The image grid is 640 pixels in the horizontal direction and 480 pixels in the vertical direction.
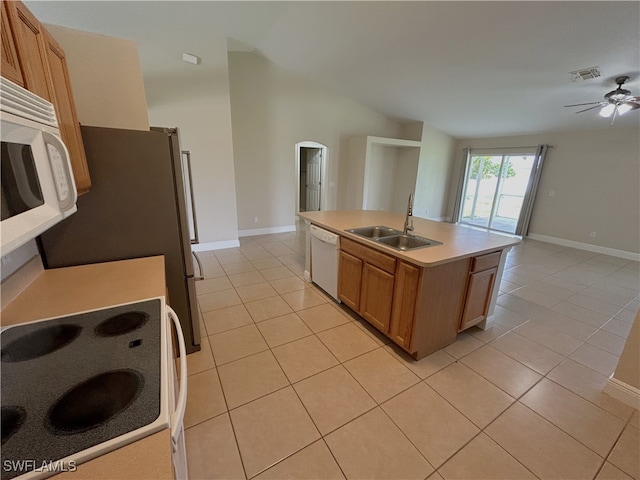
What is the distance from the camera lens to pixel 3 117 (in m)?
0.52

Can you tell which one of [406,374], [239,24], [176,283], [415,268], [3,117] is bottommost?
[406,374]

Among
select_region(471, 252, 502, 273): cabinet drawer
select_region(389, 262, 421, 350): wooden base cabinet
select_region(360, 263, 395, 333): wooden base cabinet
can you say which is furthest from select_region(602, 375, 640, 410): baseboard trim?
select_region(360, 263, 395, 333): wooden base cabinet

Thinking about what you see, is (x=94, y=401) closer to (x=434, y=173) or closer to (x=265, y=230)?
(x=265, y=230)

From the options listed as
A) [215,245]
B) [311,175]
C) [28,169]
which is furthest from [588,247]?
[28,169]

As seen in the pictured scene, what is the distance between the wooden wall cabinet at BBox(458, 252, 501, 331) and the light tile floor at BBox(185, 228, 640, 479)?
0.22 meters

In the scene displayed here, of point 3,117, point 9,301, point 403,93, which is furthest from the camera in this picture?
point 403,93

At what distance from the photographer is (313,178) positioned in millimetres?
6848

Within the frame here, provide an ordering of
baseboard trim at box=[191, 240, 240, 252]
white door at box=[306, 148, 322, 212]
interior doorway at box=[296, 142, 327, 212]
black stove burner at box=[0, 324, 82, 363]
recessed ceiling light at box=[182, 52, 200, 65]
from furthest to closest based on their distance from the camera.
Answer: white door at box=[306, 148, 322, 212] → interior doorway at box=[296, 142, 327, 212] → baseboard trim at box=[191, 240, 240, 252] → recessed ceiling light at box=[182, 52, 200, 65] → black stove burner at box=[0, 324, 82, 363]

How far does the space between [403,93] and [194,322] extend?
17.0 feet

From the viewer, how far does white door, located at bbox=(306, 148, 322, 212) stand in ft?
21.1

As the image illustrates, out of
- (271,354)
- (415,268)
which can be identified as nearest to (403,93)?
(415,268)

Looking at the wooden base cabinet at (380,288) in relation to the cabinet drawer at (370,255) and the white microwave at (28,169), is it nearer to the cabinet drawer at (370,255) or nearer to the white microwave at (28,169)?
the cabinet drawer at (370,255)

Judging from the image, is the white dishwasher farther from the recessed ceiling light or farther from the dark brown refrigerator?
the recessed ceiling light

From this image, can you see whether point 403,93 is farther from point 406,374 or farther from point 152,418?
point 152,418
